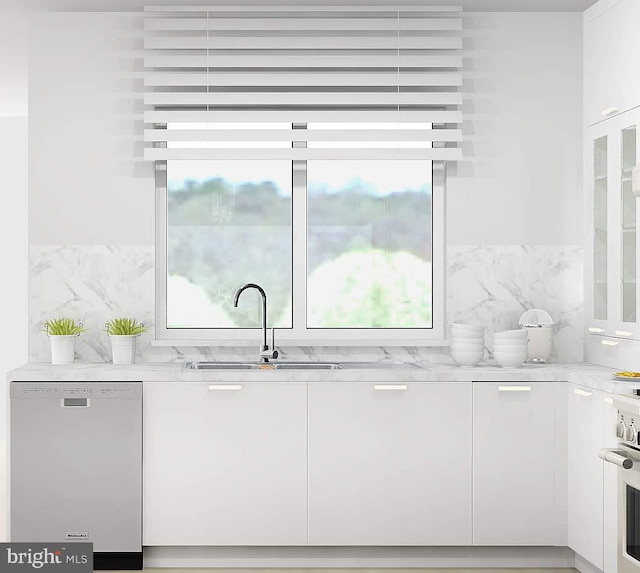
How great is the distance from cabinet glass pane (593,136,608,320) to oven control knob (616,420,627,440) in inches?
40.9

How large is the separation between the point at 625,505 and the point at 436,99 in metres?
2.23

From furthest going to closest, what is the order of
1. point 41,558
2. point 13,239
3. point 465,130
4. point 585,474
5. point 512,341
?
1. point 13,239
2. point 465,130
3. point 512,341
4. point 585,474
5. point 41,558

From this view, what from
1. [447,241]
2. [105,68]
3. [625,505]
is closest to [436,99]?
[447,241]

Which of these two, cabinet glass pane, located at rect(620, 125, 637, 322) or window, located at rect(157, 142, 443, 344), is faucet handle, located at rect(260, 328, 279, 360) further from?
cabinet glass pane, located at rect(620, 125, 637, 322)

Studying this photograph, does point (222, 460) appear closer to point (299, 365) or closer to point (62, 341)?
point (299, 365)

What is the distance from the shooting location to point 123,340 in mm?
4234

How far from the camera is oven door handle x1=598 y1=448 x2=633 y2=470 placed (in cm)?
313

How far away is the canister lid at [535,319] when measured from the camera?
4.36 m

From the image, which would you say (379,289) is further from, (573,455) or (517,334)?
(573,455)

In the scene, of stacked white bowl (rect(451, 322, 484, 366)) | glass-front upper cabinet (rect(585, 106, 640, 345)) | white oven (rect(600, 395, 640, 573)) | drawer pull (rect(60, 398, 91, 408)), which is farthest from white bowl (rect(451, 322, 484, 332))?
drawer pull (rect(60, 398, 91, 408))

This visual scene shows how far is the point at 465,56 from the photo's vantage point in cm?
450

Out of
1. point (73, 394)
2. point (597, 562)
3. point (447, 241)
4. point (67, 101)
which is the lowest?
point (597, 562)

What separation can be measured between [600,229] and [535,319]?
0.57 m

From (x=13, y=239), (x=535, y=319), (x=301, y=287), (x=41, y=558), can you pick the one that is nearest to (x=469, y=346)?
(x=535, y=319)
